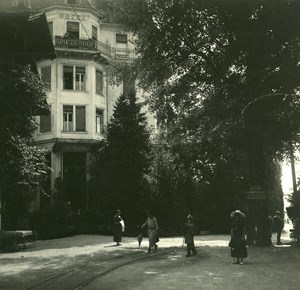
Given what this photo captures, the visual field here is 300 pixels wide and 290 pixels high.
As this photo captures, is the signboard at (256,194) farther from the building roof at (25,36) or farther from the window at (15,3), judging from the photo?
the window at (15,3)

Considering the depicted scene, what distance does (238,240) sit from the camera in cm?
1545

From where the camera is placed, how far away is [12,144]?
57.7ft

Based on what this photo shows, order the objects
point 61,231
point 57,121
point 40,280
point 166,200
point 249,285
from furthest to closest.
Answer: point 57,121 < point 166,200 < point 61,231 < point 40,280 < point 249,285

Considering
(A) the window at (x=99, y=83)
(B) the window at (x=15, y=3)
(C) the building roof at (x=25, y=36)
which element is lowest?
(C) the building roof at (x=25, y=36)

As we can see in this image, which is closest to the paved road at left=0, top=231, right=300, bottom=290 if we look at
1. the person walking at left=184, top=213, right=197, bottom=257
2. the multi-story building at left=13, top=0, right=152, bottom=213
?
the person walking at left=184, top=213, right=197, bottom=257

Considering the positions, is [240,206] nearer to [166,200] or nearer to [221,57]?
[166,200]

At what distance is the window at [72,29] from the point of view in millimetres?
39094

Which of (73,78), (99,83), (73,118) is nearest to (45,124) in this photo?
(73,118)

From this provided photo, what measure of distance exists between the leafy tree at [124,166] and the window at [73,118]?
385cm

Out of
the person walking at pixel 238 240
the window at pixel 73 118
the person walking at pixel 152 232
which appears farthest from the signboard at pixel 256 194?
the window at pixel 73 118

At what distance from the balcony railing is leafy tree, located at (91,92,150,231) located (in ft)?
17.1

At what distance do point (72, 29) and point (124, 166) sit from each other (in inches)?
500

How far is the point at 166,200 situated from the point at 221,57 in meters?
16.3

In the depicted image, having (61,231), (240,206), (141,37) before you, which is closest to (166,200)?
(240,206)
